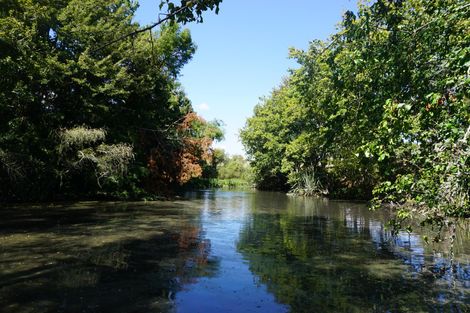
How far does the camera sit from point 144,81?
25.3m

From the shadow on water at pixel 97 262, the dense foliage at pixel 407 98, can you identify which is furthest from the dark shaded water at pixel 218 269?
the dense foliage at pixel 407 98

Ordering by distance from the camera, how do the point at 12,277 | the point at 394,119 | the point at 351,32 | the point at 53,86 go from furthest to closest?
the point at 53,86 < the point at 12,277 < the point at 351,32 < the point at 394,119

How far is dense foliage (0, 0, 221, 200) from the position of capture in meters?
19.3

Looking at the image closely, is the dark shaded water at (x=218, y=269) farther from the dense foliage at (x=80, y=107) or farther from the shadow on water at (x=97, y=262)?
the dense foliage at (x=80, y=107)

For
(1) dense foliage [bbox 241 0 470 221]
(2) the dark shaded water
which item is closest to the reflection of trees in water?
(2) the dark shaded water

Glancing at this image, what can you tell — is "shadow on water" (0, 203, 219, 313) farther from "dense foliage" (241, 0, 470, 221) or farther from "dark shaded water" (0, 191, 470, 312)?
"dense foliage" (241, 0, 470, 221)

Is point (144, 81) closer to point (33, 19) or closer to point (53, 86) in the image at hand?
point (53, 86)

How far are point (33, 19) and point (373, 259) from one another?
1960 centimetres

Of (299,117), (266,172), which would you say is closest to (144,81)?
(299,117)

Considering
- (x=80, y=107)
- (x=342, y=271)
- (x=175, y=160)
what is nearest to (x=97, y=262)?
(x=342, y=271)

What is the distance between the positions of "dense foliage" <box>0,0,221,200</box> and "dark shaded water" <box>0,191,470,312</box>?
6.31 metres

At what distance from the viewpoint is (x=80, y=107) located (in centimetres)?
2289

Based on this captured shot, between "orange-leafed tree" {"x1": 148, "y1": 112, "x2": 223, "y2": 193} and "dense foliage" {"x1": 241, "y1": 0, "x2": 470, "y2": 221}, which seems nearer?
"dense foliage" {"x1": 241, "y1": 0, "x2": 470, "y2": 221}

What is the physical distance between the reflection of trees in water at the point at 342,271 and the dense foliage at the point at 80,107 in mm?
11691
